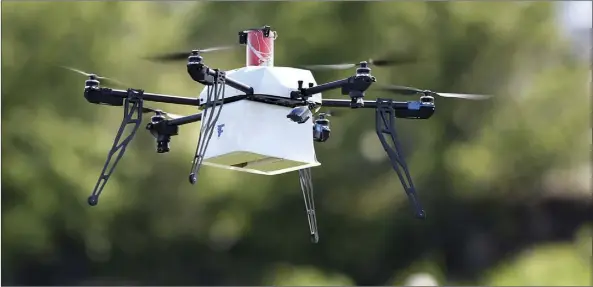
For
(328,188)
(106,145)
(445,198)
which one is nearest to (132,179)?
(106,145)

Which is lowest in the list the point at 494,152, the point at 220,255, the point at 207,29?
the point at 220,255

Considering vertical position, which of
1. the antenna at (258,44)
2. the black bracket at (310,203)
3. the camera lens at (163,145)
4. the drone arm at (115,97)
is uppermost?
the antenna at (258,44)

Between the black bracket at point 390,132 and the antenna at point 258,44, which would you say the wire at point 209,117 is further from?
the black bracket at point 390,132

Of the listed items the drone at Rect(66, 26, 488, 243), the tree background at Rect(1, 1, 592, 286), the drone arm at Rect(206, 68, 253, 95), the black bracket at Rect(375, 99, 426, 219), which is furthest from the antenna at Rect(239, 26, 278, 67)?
the tree background at Rect(1, 1, 592, 286)

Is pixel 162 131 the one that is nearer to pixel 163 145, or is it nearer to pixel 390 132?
pixel 163 145

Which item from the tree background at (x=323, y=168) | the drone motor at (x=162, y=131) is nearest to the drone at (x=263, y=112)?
the drone motor at (x=162, y=131)

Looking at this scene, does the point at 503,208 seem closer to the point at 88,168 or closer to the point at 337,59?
the point at 337,59
